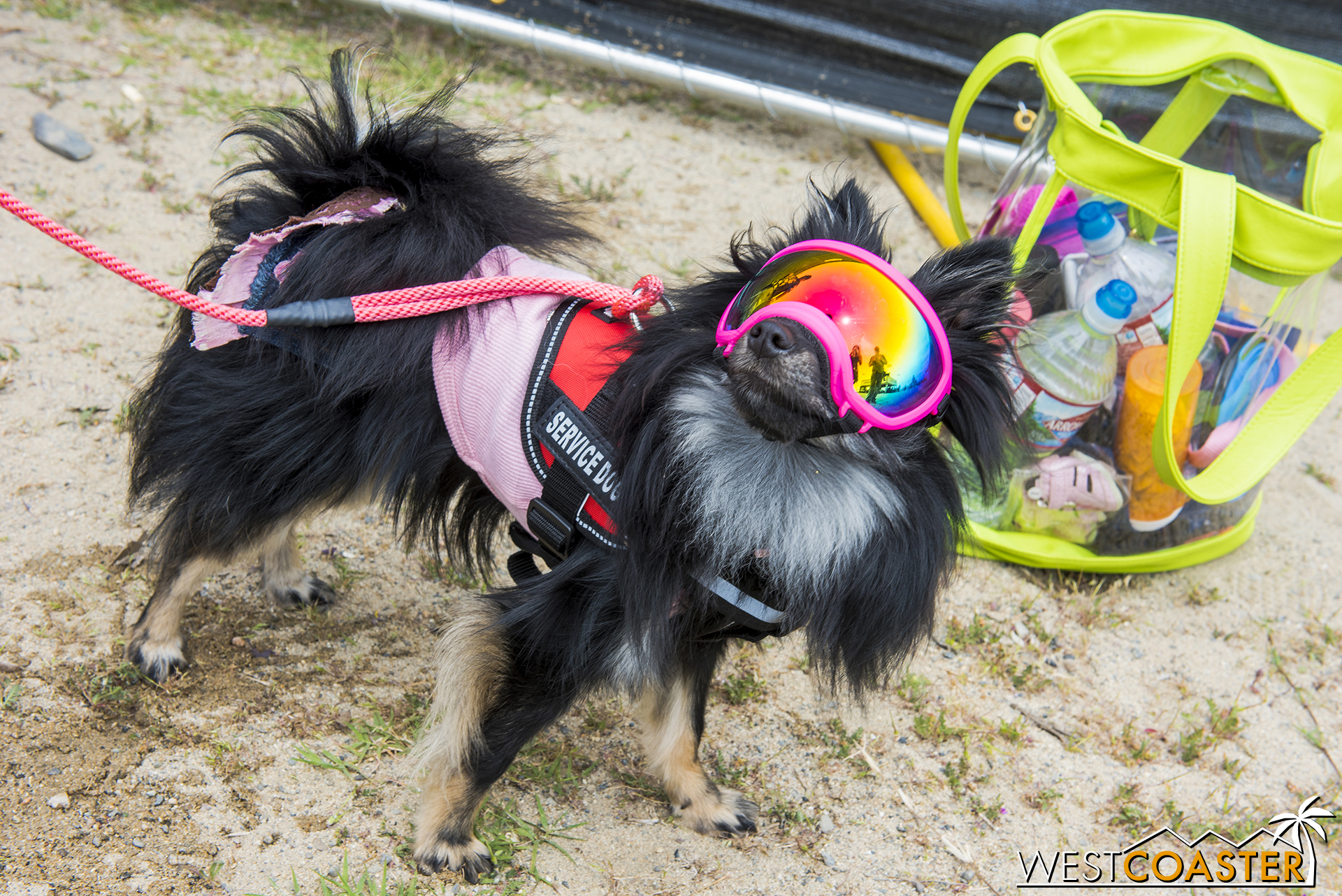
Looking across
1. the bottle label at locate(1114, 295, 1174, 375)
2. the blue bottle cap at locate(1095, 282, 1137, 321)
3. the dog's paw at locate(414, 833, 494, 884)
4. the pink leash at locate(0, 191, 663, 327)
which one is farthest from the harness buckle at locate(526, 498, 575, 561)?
the bottle label at locate(1114, 295, 1174, 375)

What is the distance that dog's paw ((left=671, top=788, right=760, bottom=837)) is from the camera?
2354 mm

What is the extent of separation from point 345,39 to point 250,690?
4.15 m

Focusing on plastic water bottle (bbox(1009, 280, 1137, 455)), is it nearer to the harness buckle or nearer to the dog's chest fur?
the dog's chest fur

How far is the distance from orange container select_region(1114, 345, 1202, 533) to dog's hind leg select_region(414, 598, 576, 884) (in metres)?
2.13

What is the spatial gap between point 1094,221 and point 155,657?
10.0 ft

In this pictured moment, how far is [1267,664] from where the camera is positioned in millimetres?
3092

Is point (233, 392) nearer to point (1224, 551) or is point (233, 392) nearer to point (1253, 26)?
point (1224, 551)

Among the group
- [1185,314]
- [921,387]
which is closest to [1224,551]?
[1185,314]

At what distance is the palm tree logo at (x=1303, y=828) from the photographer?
255 cm

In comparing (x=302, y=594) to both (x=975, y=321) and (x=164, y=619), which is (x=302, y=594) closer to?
(x=164, y=619)

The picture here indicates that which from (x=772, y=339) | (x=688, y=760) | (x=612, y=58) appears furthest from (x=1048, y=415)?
(x=612, y=58)

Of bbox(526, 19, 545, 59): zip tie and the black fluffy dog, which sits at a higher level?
bbox(526, 19, 545, 59): zip tie

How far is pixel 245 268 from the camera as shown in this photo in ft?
6.90

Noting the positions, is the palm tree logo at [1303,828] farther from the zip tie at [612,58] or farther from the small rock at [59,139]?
the small rock at [59,139]
